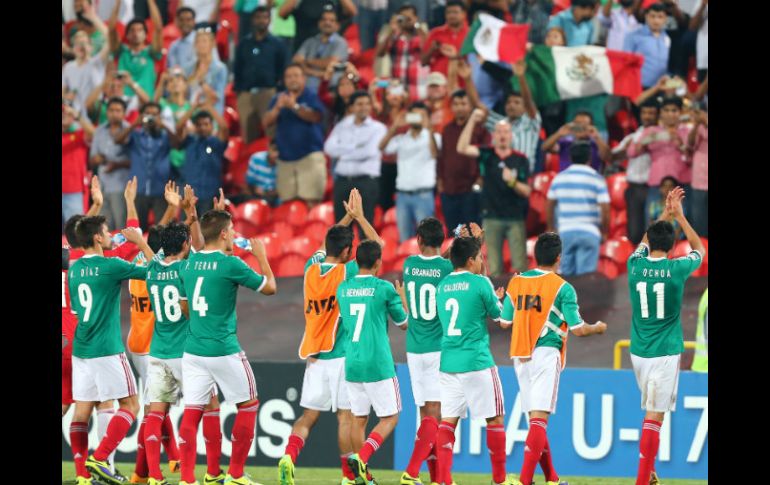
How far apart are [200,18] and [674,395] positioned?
9443mm

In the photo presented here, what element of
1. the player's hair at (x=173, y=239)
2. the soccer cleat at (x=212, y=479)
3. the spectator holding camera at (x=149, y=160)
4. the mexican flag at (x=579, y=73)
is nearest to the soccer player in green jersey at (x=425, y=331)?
the soccer cleat at (x=212, y=479)

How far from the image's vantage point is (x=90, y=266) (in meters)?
9.22

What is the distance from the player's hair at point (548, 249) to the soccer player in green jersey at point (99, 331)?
2889 mm

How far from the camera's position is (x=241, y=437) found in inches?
347

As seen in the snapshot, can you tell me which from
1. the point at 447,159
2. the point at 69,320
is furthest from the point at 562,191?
the point at 69,320

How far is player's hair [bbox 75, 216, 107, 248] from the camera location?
9.24 m

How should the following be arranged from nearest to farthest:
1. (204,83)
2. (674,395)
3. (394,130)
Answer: (674,395) → (394,130) → (204,83)

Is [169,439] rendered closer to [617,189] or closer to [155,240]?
[155,240]

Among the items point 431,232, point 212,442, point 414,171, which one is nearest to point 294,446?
point 212,442

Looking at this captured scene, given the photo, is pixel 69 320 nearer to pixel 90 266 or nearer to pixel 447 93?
pixel 90 266

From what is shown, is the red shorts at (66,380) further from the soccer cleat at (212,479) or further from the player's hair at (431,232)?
the player's hair at (431,232)

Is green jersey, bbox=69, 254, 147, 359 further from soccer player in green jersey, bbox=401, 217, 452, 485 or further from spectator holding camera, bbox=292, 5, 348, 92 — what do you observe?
spectator holding camera, bbox=292, 5, 348, 92

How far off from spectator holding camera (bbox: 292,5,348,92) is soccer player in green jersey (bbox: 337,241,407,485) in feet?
21.8

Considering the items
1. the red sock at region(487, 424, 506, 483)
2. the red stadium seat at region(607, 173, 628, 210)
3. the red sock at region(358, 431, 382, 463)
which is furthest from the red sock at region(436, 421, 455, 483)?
the red stadium seat at region(607, 173, 628, 210)
